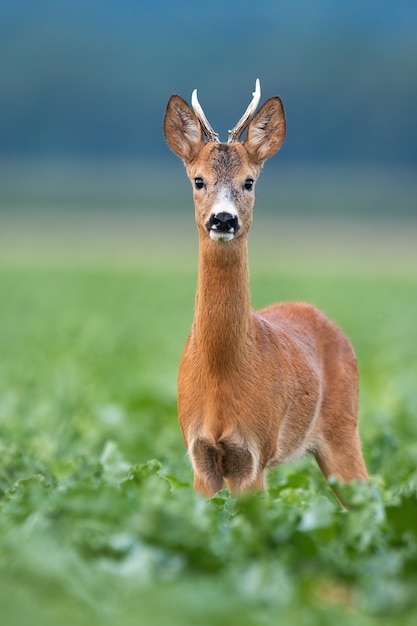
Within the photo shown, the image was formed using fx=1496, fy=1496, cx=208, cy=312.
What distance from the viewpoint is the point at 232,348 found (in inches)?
314

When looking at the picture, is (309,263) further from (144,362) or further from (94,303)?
(144,362)

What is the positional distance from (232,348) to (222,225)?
72 centimetres

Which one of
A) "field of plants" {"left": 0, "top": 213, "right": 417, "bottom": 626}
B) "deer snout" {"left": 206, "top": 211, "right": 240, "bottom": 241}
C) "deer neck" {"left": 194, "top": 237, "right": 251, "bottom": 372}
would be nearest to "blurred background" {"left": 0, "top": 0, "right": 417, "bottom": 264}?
"field of plants" {"left": 0, "top": 213, "right": 417, "bottom": 626}

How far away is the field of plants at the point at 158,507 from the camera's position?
5.03m

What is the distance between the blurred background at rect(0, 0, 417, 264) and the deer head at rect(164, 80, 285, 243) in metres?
88.9

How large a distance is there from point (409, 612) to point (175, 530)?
97 centimetres

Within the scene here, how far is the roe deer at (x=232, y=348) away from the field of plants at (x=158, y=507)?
0.28m

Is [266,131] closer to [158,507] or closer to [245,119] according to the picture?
[245,119]

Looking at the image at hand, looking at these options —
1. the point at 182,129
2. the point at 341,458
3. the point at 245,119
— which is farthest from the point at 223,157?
the point at 341,458

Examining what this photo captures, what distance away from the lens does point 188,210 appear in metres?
114

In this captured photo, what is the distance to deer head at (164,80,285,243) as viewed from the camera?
25.6 ft

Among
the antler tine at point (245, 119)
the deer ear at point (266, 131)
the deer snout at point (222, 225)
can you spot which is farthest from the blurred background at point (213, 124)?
the deer snout at point (222, 225)

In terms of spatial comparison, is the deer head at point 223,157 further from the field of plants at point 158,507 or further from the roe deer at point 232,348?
the field of plants at point 158,507

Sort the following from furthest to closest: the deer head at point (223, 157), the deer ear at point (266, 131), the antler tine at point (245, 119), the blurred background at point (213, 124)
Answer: the blurred background at point (213, 124)
the deer ear at point (266, 131)
the antler tine at point (245, 119)
the deer head at point (223, 157)
